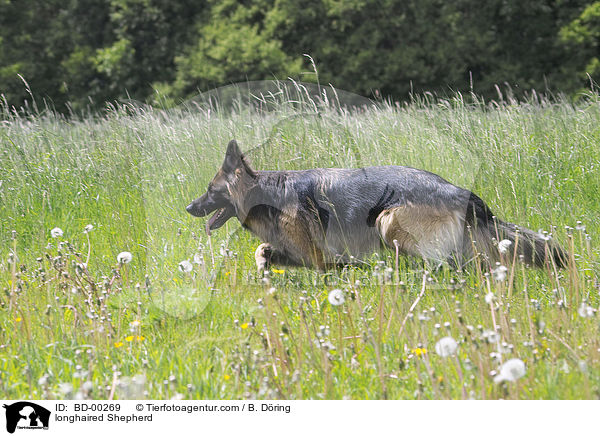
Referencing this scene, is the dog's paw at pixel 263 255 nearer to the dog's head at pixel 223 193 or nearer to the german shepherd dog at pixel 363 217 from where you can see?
the german shepherd dog at pixel 363 217

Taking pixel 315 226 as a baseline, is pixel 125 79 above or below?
above

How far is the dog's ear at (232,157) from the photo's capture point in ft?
10.5

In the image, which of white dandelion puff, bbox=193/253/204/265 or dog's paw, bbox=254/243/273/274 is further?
dog's paw, bbox=254/243/273/274

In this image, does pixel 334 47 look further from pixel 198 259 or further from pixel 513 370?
pixel 513 370

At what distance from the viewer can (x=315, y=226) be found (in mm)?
3641

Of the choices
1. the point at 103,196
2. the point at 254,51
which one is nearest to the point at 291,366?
the point at 103,196

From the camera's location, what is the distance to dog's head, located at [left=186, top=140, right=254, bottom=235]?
333cm

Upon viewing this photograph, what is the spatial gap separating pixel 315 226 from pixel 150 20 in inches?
645

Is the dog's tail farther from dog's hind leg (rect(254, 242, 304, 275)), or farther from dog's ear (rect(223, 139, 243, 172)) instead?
dog's ear (rect(223, 139, 243, 172))

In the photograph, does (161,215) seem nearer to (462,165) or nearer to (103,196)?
(103,196)
